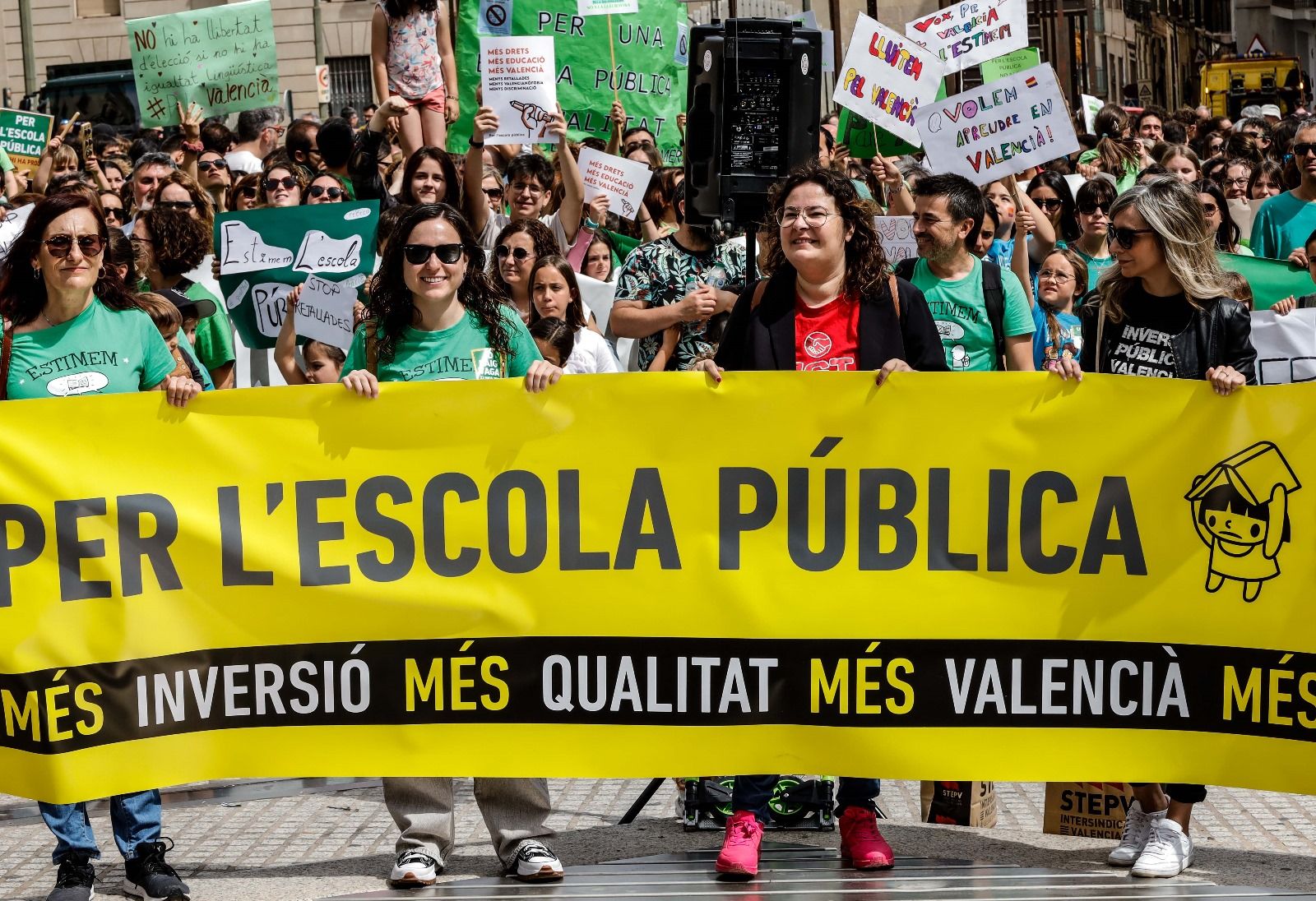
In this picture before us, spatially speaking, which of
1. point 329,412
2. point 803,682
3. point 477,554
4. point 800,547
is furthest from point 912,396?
point 329,412

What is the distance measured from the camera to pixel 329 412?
5238 millimetres

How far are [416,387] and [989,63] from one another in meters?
8.02

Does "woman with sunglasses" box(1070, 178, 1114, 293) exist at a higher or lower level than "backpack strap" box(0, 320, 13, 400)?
higher

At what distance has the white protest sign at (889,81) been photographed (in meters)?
10.1

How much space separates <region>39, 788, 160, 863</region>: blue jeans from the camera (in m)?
5.20

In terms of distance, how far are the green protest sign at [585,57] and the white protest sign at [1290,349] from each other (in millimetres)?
5766

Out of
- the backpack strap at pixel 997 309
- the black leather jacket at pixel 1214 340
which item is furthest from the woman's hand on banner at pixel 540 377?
the backpack strap at pixel 997 309

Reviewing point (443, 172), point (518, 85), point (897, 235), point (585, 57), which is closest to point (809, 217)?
point (897, 235)

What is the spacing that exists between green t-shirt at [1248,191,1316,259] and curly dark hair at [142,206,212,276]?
497cm

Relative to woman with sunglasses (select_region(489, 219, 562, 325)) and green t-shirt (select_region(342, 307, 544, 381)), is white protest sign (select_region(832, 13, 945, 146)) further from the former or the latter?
green t-shirt (select_region(342, 307, 544, 381))

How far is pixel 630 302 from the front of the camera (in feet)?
22.5

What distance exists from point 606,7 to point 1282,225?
4.65 metres

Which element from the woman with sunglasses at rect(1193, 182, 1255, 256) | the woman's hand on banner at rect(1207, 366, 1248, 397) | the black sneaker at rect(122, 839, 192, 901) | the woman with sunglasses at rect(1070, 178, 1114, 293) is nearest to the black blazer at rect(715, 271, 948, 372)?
the woman's hand on banner at rect(1207, 366, 1248, 397)

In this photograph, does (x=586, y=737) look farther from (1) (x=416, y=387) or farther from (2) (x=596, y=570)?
(1) (x=416, y=387)
